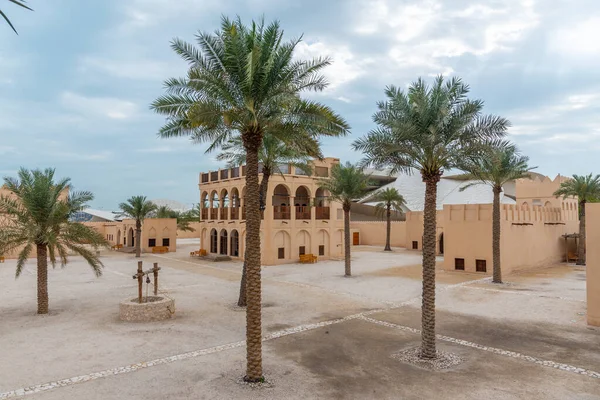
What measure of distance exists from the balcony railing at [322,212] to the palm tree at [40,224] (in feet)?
73.6

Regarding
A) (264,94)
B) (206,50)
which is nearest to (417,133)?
(264,94)

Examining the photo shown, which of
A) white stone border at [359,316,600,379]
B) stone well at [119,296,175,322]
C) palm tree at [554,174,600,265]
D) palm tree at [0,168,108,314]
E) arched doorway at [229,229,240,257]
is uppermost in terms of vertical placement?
palm tree at [554,174,600,265]

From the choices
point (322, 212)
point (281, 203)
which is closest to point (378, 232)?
point (322, 212)

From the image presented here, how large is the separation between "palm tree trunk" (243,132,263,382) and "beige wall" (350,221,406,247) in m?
45.6

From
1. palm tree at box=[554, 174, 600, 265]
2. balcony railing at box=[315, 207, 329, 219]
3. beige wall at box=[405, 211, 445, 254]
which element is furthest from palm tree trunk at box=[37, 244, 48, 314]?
beige wall at box=[405, 211, 445, 254]

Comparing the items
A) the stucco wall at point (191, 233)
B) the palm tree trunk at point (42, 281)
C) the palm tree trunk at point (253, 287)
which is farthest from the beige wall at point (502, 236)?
the stucco wall at point (191, 233)

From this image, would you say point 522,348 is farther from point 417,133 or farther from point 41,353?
point 41,353

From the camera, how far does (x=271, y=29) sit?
32.3ft

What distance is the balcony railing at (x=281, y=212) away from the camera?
112 ft

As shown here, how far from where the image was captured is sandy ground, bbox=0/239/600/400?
8.85 m

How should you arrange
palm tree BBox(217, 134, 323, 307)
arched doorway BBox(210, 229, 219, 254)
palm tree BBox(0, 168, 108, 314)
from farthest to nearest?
arched doorway BBox(210, 229, 219, 254)
palm tree BBox(217, 134, 323, 307)
palm tree BBox(0, 168, 108, 314)

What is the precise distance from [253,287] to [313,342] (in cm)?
411

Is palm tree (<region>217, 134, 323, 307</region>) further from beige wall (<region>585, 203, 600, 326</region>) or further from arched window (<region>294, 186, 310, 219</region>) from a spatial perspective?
arched window (<region>294, 186, 310, 219</region>)

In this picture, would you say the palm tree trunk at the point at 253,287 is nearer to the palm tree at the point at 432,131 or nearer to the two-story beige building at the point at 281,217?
the palm tree at the point at 432,131
